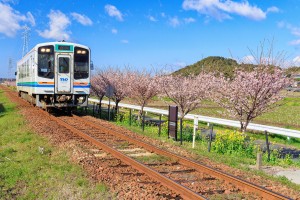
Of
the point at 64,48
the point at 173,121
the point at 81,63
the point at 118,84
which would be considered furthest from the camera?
the point at 118,84

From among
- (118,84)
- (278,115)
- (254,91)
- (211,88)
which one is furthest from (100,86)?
(278,115)

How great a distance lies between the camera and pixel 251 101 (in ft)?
44.7

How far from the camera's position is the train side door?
17766 mm

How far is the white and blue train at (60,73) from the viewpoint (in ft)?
57.6

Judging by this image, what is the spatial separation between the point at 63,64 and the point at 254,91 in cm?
955

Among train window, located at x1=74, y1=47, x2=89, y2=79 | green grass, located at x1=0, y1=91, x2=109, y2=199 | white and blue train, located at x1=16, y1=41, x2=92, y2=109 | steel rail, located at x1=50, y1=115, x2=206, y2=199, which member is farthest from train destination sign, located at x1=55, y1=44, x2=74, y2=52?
steel rail, located at x1=50, y1=115, x2=206, y2=199

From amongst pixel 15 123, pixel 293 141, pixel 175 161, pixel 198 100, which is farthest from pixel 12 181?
pixel 293 141

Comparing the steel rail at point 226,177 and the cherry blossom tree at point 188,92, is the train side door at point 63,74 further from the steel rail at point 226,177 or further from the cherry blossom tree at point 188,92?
the steel rail at point 226,177

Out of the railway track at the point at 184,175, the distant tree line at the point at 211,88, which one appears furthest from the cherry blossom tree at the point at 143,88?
the railway track at the point at 184,175

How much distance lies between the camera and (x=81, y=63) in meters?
18.3

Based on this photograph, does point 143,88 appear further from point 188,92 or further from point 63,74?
point 63,74

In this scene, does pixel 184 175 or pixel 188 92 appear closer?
pixel 184 175

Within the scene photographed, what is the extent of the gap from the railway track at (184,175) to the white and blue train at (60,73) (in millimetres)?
6648

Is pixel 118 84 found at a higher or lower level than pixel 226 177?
higher
